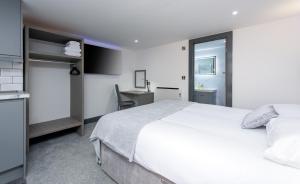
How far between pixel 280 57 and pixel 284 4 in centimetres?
87

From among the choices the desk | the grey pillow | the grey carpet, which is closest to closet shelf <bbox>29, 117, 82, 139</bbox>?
the grey carpet

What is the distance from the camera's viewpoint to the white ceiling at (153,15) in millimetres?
1901

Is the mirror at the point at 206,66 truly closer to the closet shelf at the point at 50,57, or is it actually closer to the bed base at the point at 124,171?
the closet shelf at the point at 50,57

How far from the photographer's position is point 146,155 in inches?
45.1

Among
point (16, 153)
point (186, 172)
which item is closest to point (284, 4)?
point (186, 172)

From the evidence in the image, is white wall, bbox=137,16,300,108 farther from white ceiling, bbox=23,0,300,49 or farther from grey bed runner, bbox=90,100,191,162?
grey bed runner, bbox=90,100,191,162

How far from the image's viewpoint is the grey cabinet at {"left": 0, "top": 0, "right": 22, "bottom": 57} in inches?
61.1

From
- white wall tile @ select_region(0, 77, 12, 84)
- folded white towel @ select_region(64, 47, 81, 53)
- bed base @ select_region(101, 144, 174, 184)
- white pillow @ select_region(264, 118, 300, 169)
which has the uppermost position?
folded white towel @ select_region(64, 47, 81, 53)

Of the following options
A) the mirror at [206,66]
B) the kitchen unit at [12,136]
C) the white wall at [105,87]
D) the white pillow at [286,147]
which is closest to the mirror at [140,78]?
the white wall at [105,87]

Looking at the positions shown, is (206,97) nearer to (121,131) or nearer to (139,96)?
(139,96)

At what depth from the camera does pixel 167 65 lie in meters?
3.97

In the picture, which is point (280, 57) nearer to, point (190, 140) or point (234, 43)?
point (234, 43)

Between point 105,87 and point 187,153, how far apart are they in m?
3.47

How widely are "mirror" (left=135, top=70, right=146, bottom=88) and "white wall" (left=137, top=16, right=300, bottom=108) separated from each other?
2535mm
